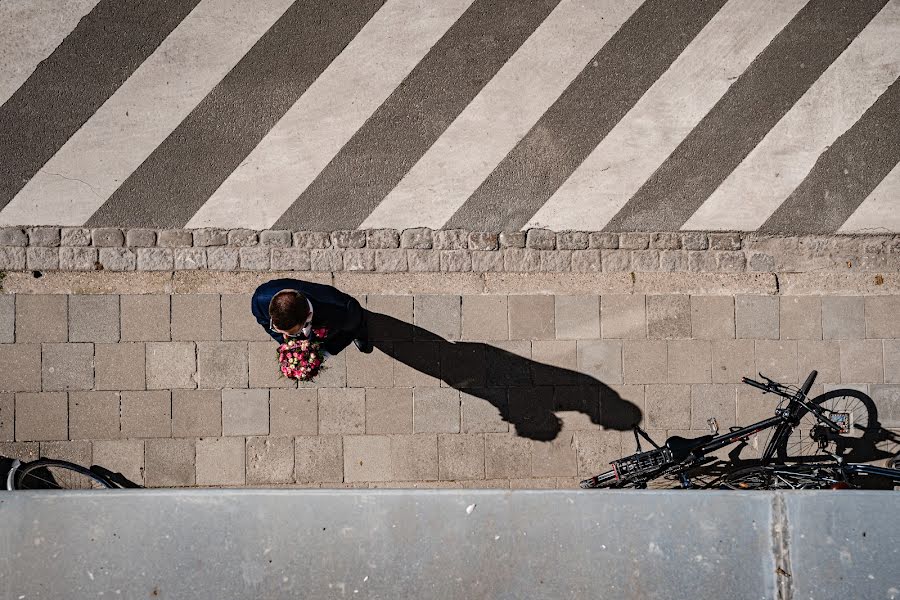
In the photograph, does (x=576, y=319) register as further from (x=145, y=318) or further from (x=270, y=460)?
(x=145, y=318)

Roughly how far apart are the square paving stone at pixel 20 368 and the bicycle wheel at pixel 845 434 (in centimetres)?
734

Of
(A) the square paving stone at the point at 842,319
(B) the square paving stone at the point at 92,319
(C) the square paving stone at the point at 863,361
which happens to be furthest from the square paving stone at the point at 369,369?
(C) the square paving stone at the point at 863,361

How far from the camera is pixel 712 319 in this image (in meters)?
6.30

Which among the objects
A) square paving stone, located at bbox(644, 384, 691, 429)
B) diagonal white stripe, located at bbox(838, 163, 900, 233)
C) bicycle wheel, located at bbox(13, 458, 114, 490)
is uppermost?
diagonal white stripe, located at bbox(838, 163, 900, 233)

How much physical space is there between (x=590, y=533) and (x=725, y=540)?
86cm

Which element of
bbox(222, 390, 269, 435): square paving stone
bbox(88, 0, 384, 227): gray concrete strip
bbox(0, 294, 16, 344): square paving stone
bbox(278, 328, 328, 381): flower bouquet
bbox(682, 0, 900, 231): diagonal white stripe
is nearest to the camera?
bbox(278, 328, 328, 381): flower bouquet

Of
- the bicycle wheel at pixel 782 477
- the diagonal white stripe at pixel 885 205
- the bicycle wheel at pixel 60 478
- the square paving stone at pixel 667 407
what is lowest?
the bicycle wheel at pixel 782 477

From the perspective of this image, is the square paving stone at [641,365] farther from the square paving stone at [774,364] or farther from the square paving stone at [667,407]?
the square paving stone at [774,364]

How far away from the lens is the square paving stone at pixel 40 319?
5918 millimetres

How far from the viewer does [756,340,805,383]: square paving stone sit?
6.30 metres

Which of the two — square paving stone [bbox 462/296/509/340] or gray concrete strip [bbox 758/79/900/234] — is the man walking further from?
gray concrete strip [bbox 758/79/900/234]

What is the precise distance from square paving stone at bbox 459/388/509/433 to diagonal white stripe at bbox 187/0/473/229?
8.62 ft

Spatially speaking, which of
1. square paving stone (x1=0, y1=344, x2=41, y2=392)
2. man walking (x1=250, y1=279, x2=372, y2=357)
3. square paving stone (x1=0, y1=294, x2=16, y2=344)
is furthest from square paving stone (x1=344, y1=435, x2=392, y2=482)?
square paving stone (x1=0, y1=294, x2=16, y2=344)

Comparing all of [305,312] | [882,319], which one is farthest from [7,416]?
[882,319]
